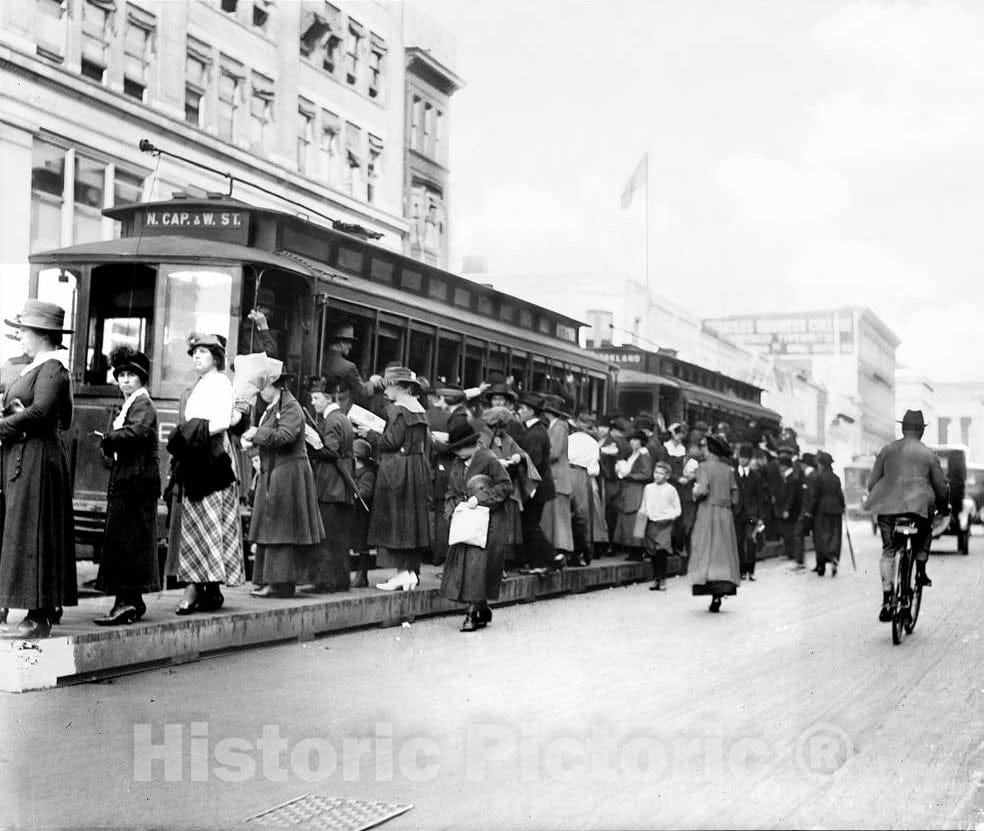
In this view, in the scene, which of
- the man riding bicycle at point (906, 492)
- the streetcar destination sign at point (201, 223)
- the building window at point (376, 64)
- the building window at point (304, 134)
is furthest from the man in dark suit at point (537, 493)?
the building window at point (304, 134)

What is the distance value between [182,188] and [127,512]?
17.7 meters

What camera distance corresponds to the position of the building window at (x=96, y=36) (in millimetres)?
22188

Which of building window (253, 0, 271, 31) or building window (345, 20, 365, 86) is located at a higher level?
building window (253, 0, 271, 31)

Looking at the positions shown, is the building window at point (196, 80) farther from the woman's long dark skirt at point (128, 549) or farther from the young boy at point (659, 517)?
the woman's long dark skirt at point (128, 549)

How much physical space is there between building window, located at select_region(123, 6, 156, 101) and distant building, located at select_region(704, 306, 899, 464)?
37.0 feet

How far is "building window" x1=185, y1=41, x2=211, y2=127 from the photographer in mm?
23828

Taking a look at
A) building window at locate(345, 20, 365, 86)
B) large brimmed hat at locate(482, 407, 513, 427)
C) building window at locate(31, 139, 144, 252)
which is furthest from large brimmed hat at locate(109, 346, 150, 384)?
building window at locate(31, 139, 144, 252)

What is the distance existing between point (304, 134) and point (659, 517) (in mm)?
9902

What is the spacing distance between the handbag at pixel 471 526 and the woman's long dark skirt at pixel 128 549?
282 cm

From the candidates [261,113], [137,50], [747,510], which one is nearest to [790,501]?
[747,510]

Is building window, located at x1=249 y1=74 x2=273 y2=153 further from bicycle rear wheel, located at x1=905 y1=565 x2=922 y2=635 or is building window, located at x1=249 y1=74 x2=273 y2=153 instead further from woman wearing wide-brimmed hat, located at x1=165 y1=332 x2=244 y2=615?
bicycle rear wheel, located at x1=905 y1=565 x2=922 y2=635

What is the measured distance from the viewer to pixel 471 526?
1045cm

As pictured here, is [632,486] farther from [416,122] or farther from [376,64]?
[376,64]

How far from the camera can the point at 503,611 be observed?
472 inches
